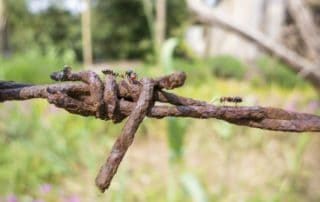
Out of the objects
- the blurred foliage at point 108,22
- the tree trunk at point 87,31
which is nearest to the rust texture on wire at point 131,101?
the tree trunk at point 87,31

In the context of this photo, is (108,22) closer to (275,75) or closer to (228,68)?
(228,68)

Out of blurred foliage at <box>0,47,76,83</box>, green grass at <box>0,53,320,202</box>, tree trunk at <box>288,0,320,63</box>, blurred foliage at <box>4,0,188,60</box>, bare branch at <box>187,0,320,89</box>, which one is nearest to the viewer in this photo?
green grass at <box>0,53,320,202</box>

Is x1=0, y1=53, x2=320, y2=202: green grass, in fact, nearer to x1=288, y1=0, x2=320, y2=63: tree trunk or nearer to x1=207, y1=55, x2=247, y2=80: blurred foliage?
x1=288, y1=0, x2=320, y2=63: tree trunk

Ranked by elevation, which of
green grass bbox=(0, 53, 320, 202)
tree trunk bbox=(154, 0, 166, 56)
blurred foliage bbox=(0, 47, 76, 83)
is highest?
tree trunk bbox=(154, 0, 166, 56)

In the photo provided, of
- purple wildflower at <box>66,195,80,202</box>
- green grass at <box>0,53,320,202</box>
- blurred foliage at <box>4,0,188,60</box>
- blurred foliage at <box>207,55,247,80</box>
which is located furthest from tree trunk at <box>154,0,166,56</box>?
blurred foliage at <box>4,0,188,60</box>

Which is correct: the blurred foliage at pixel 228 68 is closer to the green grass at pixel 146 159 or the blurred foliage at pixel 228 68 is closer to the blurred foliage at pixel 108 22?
the green grass at pixel 146 159

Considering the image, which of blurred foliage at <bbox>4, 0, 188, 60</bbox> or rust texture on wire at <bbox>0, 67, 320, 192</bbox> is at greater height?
rust texture on wire at <bbox>0, 67, 320, 192</bbox>

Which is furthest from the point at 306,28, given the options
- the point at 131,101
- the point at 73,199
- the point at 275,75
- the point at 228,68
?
the point at 228,68

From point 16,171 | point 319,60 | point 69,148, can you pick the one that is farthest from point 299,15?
point 16,171

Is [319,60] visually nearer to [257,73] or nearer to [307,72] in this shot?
[307,72]
